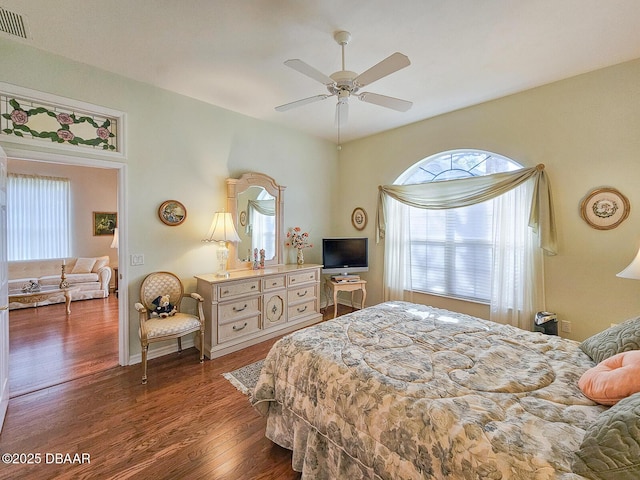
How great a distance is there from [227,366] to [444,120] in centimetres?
Result: 411

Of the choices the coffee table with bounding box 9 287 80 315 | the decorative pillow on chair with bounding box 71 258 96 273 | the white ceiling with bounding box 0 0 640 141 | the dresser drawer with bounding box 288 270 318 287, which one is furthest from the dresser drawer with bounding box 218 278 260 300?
the decorative pillow on chair with bounding box 71 258 96 273

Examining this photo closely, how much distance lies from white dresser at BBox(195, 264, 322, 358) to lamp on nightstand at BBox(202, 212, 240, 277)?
0.62 ft

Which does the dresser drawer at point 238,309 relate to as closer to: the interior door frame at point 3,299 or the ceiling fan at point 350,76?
the interior door frame at point 3,299

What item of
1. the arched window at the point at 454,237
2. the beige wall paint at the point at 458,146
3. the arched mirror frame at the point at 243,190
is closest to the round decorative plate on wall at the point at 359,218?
the arched window at the point at 454,237

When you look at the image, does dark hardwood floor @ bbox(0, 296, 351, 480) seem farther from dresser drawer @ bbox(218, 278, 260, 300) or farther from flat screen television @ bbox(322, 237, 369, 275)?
flat screen television @ bbox(322, 237, 369, 275)

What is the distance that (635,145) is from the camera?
254cm

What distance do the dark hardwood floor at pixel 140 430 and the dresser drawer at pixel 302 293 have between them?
4.47 ft

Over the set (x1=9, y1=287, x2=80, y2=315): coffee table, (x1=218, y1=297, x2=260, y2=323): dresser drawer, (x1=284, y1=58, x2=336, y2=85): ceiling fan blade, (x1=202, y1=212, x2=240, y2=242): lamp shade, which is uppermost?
(x1=284, y1=58, x2=336, y2=85): ceiling fan blade

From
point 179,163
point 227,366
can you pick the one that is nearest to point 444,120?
point 179,163

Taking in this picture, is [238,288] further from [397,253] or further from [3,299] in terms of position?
[397,253]

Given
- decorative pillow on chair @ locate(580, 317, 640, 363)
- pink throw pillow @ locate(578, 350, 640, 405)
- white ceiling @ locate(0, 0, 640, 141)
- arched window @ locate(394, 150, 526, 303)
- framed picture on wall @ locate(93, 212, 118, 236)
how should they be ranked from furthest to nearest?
framed picture on wall @ locate(93, 212, 118, 236) < arched window @ locate(394, 150, 526, 303) < white ceiling @ locate(0, 0, 640, 141) < decorative pillow on chair @ locate(580, 317, 640, 363) < pink throw pillow @ locate(578, 350, 640, 405)

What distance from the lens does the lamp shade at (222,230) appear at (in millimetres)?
3363

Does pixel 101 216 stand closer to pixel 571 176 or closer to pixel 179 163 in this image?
pixel 179 163

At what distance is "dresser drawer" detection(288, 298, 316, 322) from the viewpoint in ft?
12.8
